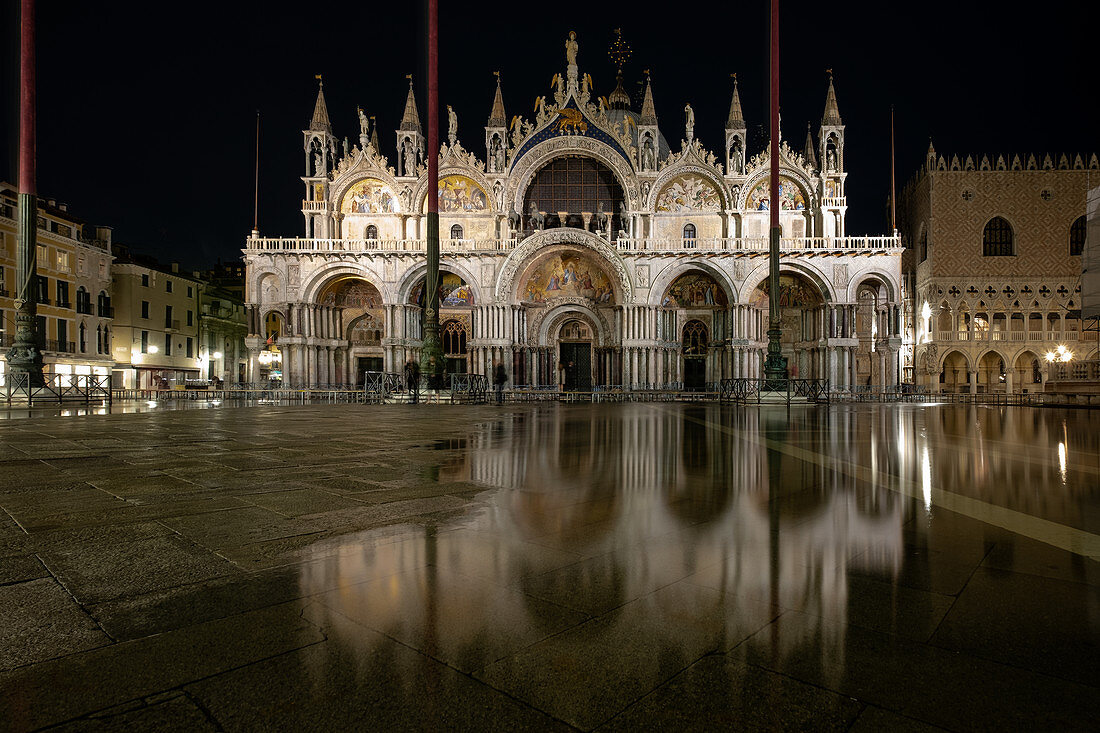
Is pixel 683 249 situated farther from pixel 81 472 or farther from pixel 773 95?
pixel 81 472

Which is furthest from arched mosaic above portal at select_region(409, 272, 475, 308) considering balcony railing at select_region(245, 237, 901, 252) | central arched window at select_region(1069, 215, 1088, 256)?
central arched window at select_region(1069, 215, 1088, 256)

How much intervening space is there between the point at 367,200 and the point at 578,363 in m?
16.5

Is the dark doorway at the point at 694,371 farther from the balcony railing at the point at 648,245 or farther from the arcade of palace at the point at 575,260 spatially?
the balcony railing at the point at 648,245

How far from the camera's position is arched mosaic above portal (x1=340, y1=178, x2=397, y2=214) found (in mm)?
36406

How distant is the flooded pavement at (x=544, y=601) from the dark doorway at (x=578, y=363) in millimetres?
31622

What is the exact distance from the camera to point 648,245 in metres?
33.8

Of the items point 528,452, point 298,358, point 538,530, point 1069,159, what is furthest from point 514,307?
point 1069,159

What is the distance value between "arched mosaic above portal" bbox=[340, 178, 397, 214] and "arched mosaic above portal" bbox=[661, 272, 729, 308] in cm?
1808

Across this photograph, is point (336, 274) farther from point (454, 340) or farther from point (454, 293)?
point (454, 340)

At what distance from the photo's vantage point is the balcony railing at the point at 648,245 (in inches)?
1297

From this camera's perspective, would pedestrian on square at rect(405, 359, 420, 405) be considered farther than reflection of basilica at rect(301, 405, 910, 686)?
Yes

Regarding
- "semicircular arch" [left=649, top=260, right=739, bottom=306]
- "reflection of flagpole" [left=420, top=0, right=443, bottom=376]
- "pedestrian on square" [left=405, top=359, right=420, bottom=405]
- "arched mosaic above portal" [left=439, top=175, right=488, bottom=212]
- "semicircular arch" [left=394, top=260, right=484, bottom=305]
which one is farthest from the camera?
"arched mosaic above portal" [left=439, top=175, right=488, bottom=212]

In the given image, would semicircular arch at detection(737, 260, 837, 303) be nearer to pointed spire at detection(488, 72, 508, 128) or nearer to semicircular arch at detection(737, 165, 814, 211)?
semicircular arch at detection(737, 165, 814, 211)

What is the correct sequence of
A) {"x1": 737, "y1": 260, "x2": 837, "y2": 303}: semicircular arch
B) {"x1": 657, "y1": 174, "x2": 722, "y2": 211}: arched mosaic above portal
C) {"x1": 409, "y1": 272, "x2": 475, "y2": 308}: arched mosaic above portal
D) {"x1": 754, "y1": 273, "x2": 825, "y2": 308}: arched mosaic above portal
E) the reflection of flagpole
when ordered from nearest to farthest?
the reflection of flagpole
{"x1": 737, "y1": 260, "x2": 837, "y2": 303}: semicircular arch
{"x1": 754, "y1": 273, "x2": 825, "y2": 308}: arched mosaic above portal
{"x1": 657, "y1": 174, "x2": 722, "y2": 211}: arched mosaic above portal
{"x1": 409, "y1": 272, "x2": 475, "y2": 308}: arched mosaic above portal
